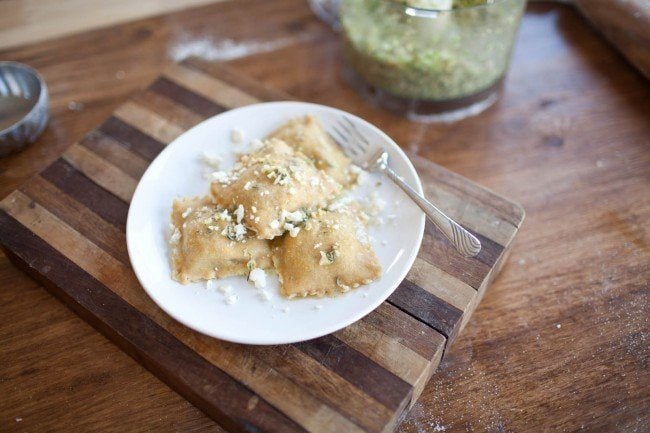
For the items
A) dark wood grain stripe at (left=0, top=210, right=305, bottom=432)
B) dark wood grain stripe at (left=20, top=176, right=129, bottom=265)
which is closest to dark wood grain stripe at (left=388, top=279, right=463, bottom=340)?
dark wood grain stripe at (left=0, top=210, right=305, bottom=432)

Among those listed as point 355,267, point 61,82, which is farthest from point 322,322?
point 61,82

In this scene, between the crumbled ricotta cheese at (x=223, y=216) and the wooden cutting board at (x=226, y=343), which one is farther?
the crumbled ricotta cheese at (x=223, y=216)

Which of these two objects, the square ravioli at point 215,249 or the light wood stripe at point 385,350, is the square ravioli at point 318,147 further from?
the light wood stripe at point 385,350

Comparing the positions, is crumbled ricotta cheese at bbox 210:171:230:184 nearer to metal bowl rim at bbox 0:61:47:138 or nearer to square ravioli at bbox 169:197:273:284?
square ravioli at bbox 169:197:273:284

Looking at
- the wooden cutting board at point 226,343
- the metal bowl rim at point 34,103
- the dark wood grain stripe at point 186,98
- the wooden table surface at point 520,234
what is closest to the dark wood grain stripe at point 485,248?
the wooden cutting board at point 226,343

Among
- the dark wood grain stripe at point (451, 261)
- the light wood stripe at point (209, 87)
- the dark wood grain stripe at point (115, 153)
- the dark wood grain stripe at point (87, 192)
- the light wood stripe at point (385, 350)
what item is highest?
the light wood stripe at point (209, 87)

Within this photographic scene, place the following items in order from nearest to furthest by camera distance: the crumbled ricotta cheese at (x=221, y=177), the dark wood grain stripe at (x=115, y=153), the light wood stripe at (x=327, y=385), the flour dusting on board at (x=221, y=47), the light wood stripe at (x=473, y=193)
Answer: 1. the light wood stripe at (x=327, y=385)
2. the crumbled ricotta cheese at (x=221, y=177)
3. the light wood stripe at (x=473, y=193)
4. the dark wood grain stripe at (x=115, y=153)
5. the flour dusting on board at (x=221, y=47)

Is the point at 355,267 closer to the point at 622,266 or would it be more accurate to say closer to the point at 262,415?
the point at 262,415

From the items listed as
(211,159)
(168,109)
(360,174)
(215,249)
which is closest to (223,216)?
(215,249)
